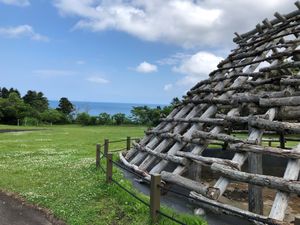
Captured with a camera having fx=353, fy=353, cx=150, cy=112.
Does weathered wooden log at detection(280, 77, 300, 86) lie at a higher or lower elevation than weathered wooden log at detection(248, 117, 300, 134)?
higher

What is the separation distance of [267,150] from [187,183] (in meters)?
2.09

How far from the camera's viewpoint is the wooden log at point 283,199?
20.0 ft

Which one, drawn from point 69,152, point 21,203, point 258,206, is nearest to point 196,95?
point 258,206

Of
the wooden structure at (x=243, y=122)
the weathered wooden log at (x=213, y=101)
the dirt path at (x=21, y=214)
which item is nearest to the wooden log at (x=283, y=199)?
the wooden structure at (x=243, y=122)

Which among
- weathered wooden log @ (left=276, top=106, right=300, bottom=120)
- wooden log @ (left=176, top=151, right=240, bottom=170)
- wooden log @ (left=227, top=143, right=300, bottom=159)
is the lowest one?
wooden log @ (left=176, top=151, right=240, bottom=170)

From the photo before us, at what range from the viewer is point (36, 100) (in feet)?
189

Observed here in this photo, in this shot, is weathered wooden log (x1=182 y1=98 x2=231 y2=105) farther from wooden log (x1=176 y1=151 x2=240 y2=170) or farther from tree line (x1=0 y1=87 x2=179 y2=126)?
tree line (x1=0 y1=87 x2=179 y2=126)

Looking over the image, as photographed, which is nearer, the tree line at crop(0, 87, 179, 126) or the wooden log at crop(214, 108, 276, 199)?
the wooden log at crop(214, 108, 276, 199)

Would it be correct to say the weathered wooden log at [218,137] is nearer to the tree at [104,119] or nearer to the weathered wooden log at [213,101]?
the weathered wooden log at [213,101]

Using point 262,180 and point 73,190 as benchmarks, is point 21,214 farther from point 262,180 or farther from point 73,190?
point 262,180

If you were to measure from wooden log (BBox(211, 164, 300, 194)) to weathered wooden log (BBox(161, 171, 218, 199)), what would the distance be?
50 centimetres

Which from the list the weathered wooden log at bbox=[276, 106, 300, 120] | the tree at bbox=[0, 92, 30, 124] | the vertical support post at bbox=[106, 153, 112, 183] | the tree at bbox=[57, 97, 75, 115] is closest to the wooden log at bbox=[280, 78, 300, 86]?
the weathered wooden log at bbox=[276, 106, 300, 120]

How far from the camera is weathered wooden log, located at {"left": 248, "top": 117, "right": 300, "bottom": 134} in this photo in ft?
24.3

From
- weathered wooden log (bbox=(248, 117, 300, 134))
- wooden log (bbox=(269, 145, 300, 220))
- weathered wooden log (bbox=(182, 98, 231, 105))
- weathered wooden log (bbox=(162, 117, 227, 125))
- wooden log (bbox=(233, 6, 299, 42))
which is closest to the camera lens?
wooden log (bbox=(269, 145, 300, 220))
